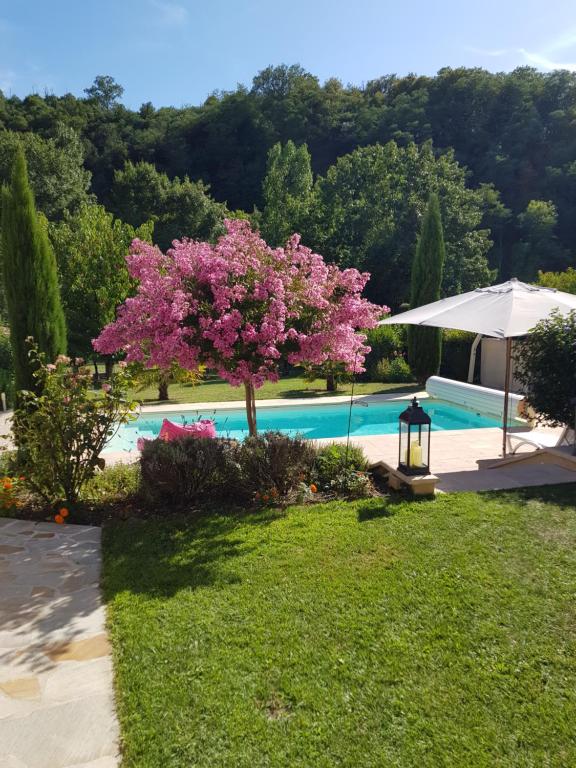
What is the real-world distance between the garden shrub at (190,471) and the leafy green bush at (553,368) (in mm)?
4106

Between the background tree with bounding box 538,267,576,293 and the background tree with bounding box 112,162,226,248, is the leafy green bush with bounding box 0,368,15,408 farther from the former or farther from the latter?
the background tree with bounding box 112,162,226,248

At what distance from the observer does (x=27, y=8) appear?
11.3 m

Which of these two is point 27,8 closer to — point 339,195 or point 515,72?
point 339,195

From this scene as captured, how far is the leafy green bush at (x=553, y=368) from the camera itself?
7250mm

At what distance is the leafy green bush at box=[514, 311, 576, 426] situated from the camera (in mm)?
7250

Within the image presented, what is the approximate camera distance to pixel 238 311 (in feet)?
18.9

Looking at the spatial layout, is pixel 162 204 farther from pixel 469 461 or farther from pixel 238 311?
pixel 238 311

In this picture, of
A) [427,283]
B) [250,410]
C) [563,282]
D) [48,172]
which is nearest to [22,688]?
[250,410]

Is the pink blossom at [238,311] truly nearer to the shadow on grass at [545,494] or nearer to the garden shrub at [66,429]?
the garden shrub at [66,429]

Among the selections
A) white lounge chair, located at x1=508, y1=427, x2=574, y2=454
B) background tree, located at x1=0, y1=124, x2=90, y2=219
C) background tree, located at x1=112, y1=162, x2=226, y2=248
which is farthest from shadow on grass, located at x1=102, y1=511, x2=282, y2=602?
background tree, located at x1=112, y1=162, x2=226, y2=248

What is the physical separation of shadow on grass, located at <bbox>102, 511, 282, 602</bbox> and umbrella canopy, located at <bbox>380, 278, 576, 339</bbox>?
12.0 feet

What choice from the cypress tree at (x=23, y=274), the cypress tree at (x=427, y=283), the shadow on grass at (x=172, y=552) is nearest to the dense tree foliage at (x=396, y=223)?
the cypress tree at (x=427, y=283)

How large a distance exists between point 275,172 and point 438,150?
10.7m

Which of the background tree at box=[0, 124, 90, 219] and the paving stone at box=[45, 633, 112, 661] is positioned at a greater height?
the background tree at box=[0, 124, 90, 219]
